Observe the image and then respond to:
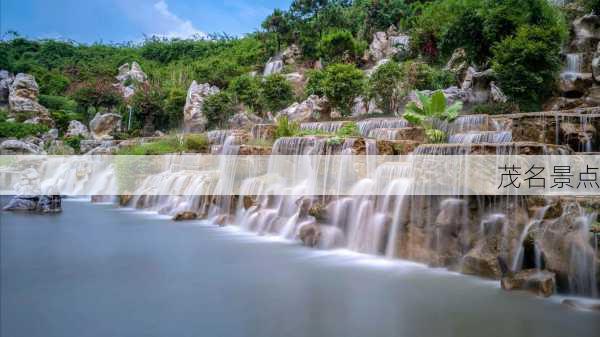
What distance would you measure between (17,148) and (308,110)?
51.0 feet

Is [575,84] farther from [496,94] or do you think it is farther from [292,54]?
[292,54]

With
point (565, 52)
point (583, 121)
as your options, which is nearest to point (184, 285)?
point (583, 121)

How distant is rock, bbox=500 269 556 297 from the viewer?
18.0 feet

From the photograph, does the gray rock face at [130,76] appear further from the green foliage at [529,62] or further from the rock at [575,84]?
the rock at [575,84]

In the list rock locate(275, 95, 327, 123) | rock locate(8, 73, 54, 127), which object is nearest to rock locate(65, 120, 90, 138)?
rock locate(8, 73, 54, 127)

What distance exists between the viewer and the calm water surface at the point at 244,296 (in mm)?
4738

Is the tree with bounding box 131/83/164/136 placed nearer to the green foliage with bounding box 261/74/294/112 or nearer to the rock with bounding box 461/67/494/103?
the green foliage with bounding box 261/74/294/112

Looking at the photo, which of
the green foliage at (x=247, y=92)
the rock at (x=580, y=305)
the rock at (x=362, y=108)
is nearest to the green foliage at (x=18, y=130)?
the green foliage at (x=247, y=92)

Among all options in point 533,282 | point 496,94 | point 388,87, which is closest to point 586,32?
point 496,94

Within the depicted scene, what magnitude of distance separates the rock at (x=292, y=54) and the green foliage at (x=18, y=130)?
19831 millimetres

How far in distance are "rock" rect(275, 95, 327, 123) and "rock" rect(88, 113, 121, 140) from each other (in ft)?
44.7

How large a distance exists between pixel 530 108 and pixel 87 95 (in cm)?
2942

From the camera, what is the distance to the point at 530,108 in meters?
17.7

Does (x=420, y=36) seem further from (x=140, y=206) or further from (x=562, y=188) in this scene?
(x=562, y=188)
